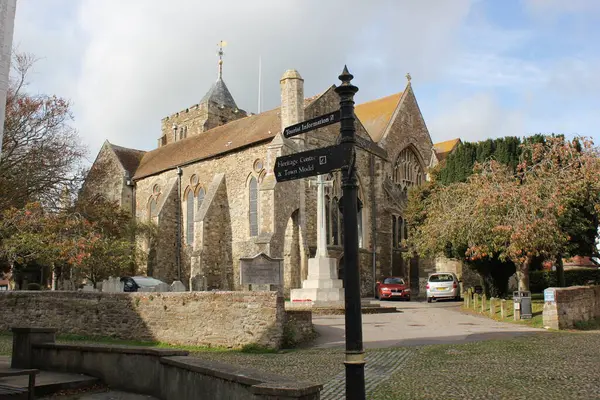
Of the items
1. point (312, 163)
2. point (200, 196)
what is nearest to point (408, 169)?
point (200, 196)

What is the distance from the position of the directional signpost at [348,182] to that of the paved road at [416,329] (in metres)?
8.20

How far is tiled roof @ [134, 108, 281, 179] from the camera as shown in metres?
31.0

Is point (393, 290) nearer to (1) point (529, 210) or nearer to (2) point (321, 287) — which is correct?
(2) point (321, 287)

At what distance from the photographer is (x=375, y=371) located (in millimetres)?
9516

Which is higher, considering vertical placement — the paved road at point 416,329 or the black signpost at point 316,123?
the black signpost at point 316,123

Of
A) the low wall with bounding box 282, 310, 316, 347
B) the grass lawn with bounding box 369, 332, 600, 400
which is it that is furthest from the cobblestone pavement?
the low wall with bounding box 282, 310, 316, 347

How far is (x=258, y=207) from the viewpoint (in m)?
30.2

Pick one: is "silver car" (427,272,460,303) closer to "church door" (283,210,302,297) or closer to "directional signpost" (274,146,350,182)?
"church door" (283,210,302,297)

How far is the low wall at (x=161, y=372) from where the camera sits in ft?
15.3

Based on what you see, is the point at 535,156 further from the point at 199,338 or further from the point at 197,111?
the point at 197,111

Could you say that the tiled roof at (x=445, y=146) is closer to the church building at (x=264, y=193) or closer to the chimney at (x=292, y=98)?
the church building at (x=264, y=193)

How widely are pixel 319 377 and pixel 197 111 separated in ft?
126

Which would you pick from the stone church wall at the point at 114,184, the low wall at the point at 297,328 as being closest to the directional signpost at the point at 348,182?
the low wall at the point at 297,328

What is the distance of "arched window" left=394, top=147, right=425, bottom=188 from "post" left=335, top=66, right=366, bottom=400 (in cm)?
3227
